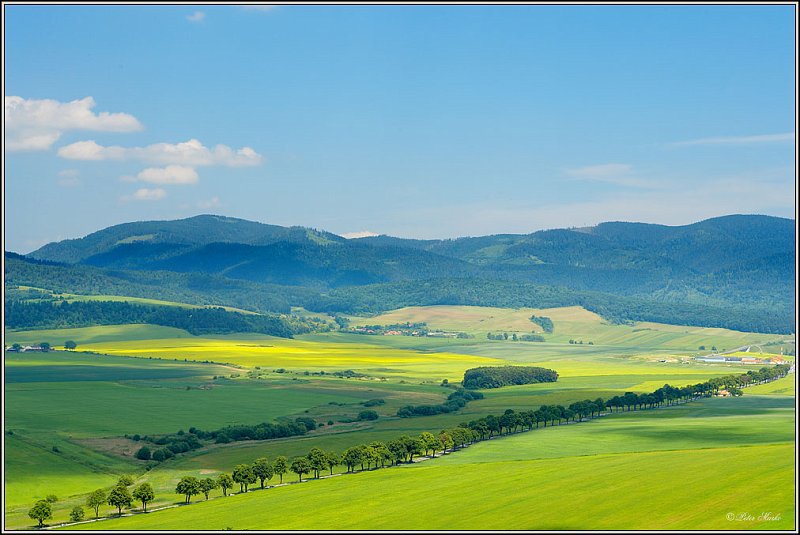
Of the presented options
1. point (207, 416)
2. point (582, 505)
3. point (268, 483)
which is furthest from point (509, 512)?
point (207, 416)

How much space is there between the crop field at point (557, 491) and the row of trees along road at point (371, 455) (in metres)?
3.41

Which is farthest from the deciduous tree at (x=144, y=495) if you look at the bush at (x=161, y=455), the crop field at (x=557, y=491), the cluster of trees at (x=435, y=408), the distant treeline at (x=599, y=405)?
the cluster of trees at (x=435, y=408)

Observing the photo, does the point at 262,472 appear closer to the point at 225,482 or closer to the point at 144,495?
the point at 225,482

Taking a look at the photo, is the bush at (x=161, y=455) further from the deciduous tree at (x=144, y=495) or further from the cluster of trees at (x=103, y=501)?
the deciduous tree at (x=144, y=495)

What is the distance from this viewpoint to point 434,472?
95312mm

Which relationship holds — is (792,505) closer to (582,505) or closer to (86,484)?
(582,505)

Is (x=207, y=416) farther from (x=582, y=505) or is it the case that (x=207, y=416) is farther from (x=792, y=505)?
(x=792, y=505)

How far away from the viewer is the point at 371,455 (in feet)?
338

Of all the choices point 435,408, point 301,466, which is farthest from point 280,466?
point 435,408

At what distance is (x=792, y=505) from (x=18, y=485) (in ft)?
230

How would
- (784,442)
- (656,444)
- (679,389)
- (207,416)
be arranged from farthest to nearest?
(679,389) → (207,416) → (656,444) → (784,442)

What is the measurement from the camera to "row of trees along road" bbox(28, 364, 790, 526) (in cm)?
8544

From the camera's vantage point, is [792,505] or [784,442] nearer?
[792,505]

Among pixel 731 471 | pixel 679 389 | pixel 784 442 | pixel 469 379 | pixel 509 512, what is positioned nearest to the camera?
pixel 509 512
